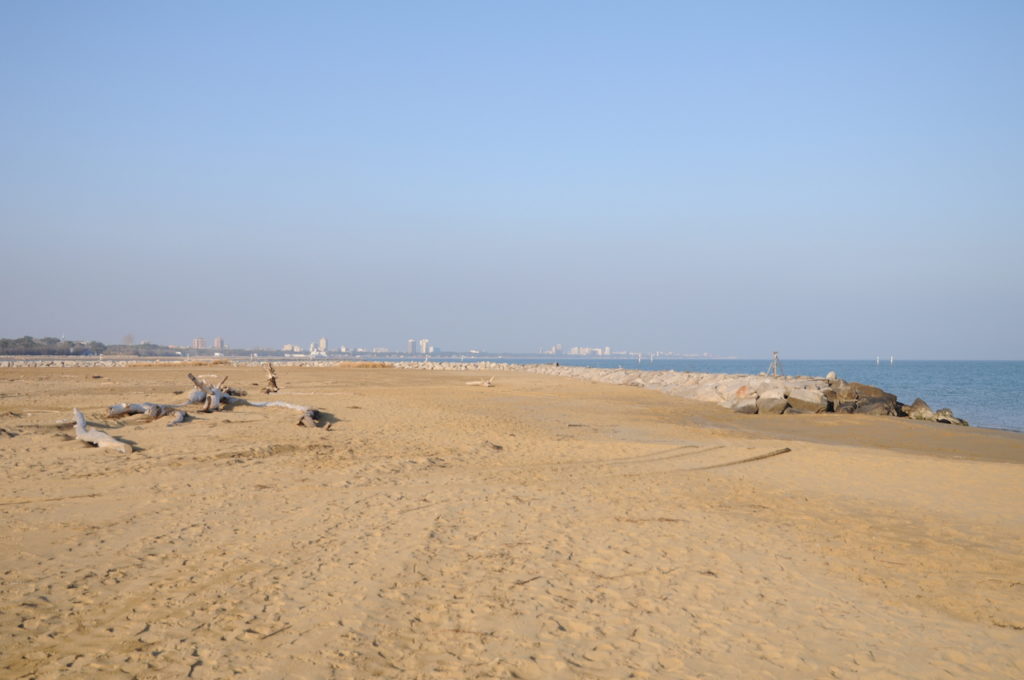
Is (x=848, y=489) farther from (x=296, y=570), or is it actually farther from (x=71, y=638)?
(x=71, y=638)

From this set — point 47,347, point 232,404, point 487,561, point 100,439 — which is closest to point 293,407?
point 232,404

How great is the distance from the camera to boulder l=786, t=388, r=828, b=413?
25312 mm

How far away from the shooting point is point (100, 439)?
36.9ft

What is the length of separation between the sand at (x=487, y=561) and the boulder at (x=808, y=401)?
11.5 metres

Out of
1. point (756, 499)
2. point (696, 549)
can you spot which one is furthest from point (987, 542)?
point (696, 549)

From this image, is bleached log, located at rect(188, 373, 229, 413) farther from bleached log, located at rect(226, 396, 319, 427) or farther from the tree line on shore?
the tree line on shore

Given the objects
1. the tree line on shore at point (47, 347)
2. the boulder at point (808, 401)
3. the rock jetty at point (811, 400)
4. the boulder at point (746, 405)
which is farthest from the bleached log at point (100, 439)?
the tree line on shore at point (47, 347)

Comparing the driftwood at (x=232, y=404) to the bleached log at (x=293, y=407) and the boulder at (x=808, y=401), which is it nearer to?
the bleached log at (x=293, y=407)

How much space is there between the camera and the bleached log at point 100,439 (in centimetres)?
1082

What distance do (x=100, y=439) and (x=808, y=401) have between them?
75.5ft

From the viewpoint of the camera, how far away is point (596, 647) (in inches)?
187

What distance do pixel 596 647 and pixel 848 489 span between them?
806 centimetres

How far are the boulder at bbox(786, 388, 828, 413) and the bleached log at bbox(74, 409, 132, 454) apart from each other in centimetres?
2204

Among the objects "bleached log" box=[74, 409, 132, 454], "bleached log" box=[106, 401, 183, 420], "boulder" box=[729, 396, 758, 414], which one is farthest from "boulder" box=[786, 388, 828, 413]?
"bleached log" box=[74, 409, 132, 454]
